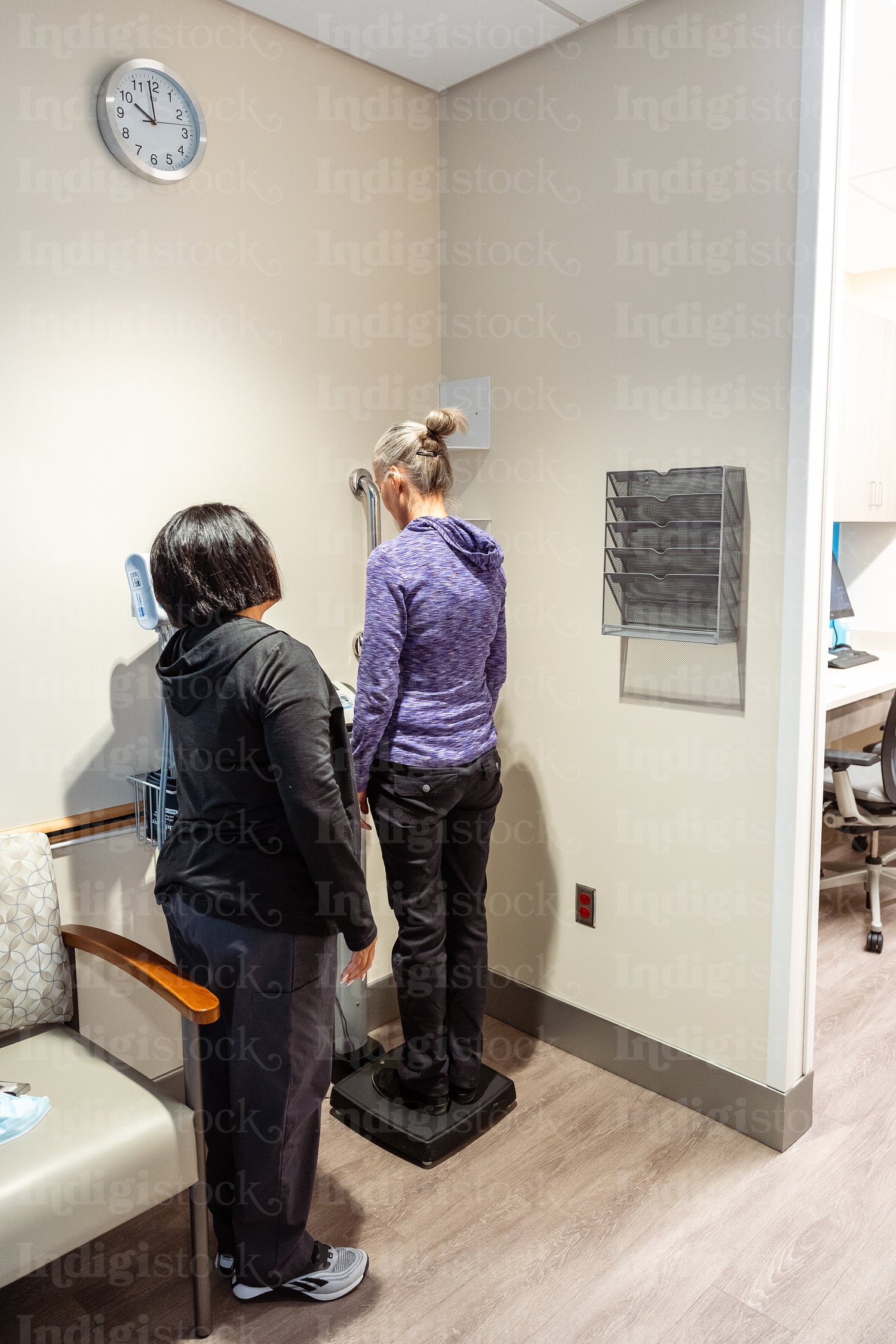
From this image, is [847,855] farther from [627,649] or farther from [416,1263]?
[416,1263]

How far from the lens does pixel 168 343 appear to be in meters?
2.08

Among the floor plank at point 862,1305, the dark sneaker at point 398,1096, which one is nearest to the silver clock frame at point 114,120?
the dark sneaker at point 398,1096

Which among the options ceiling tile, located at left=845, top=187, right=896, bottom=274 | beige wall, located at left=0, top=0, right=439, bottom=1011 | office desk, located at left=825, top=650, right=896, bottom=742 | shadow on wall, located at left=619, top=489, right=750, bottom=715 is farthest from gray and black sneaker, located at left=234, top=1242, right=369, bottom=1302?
ceiling tile, located at left=845, top=187, right=896, bottom=274

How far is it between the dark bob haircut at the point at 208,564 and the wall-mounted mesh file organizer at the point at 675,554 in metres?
0.96

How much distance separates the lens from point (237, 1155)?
1.67 metres

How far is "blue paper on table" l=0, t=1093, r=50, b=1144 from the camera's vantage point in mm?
1469

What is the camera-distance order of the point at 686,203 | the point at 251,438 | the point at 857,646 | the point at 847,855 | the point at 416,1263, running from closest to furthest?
the point at 416,1263
the point at 686,203
the point at 251,438
the point at 847,855
the point at 857,646

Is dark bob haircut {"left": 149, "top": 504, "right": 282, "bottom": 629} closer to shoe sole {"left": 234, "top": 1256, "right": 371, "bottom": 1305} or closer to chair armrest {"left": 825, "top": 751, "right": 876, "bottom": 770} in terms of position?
shoe sole {"left": 234, "top": 1256, "right": 371, "bottom": 1305}

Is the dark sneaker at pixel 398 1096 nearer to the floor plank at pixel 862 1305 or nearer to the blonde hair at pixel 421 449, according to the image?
the floor plank at pixel 862 1305

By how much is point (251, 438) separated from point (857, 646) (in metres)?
3.15

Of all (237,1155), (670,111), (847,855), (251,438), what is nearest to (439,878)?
(237,1155)

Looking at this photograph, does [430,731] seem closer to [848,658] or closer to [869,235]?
[848,658]

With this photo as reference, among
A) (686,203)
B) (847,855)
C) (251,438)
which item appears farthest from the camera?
(847,855)

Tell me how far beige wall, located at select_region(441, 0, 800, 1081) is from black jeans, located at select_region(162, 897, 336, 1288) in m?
0.95
